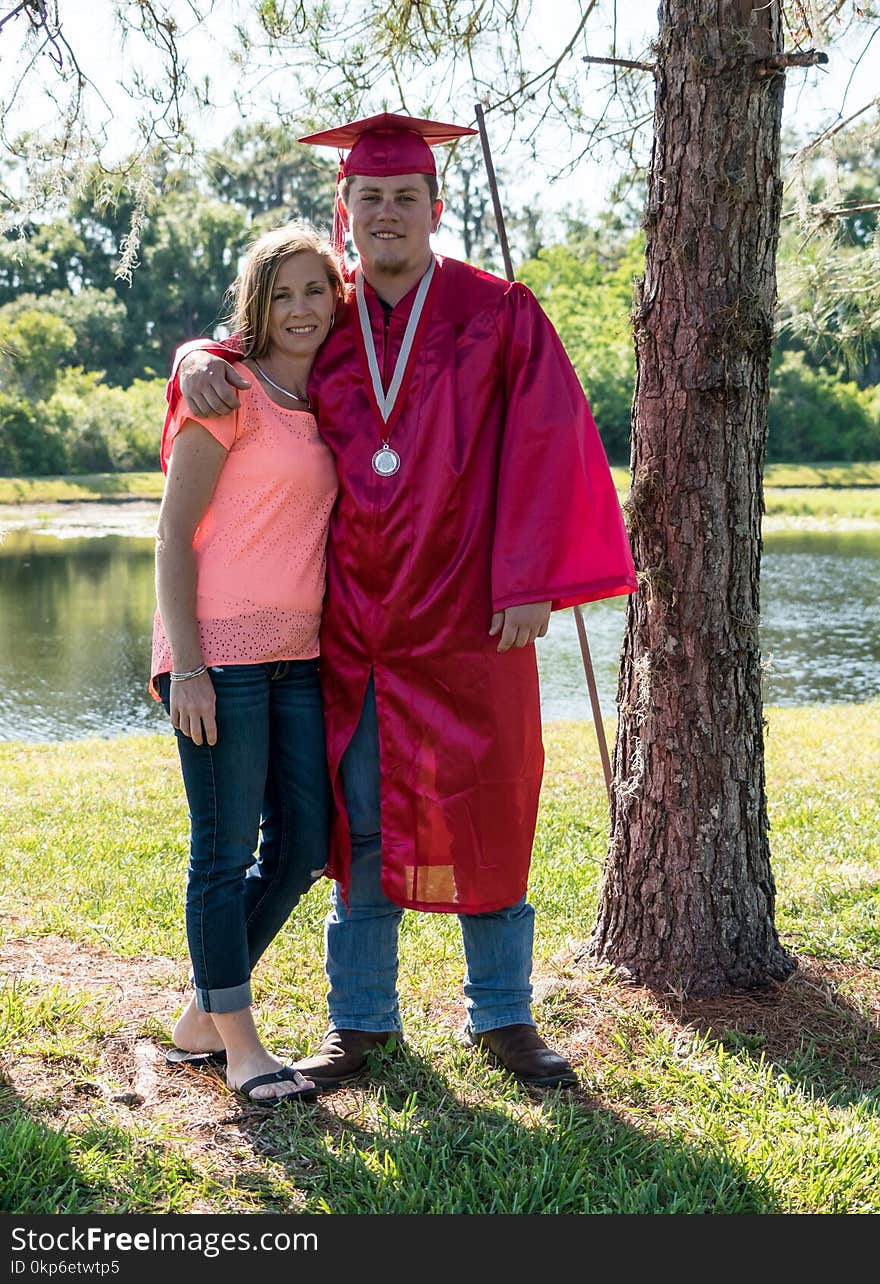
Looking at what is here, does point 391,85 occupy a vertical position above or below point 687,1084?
above

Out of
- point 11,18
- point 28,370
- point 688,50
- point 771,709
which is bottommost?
point 771,709

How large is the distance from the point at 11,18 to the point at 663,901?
2783 millimetres

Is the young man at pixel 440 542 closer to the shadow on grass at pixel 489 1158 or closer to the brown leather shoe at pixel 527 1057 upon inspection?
the brown leather shoe at pixel 527 1057

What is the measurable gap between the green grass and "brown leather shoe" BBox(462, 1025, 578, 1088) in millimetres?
53

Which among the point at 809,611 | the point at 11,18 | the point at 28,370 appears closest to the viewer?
the point at 11,18

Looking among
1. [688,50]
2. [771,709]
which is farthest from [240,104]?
[771,709]

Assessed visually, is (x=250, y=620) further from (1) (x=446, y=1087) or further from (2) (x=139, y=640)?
Answer: (2) (x=139, y=640)

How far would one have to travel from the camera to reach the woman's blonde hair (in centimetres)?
266

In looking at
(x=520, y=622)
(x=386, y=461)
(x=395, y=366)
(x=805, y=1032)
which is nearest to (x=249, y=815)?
(x=520, y=622)

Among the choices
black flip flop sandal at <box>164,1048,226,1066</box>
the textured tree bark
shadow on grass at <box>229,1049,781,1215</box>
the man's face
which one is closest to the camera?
shadow on grass at <box>229,1049,781,1215</box>

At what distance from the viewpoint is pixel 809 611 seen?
1428 centimetres

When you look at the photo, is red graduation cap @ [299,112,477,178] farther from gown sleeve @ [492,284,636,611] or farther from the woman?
gown sleeve @ [492,284,636,611]

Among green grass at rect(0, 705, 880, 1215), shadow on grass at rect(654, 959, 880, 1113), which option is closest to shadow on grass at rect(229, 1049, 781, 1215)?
green grass at rect(0, 705, 880, 1215)

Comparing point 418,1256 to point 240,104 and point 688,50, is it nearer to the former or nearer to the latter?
point 688,50
